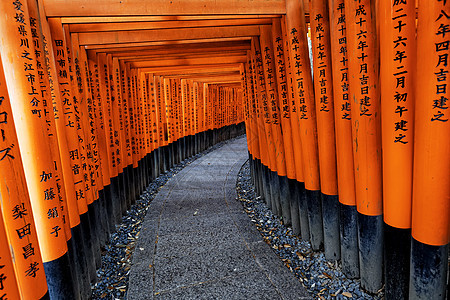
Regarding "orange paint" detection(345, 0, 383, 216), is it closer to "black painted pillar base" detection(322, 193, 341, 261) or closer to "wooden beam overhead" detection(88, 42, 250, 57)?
"black painted pillar base" detection(322, 193, 341, 261)

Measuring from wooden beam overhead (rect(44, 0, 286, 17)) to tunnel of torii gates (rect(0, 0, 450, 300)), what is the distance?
1 centimetres

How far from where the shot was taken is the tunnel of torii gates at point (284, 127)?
2227 mm

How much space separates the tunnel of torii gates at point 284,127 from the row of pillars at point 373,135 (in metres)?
0.01

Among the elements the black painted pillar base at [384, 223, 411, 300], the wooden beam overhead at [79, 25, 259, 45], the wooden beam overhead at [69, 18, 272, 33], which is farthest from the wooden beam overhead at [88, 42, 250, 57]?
the black painted pillar base at [384, 223, 411, 300]

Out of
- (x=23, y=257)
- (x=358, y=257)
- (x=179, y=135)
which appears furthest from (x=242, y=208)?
(x=179, y=135)

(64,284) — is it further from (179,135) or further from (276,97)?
(179,135)

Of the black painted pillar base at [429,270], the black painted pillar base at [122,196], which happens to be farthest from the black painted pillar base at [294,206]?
the black painted pillar base at [122,196]

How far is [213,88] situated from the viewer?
17.3 metres

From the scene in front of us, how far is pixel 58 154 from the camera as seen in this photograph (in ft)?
10.7

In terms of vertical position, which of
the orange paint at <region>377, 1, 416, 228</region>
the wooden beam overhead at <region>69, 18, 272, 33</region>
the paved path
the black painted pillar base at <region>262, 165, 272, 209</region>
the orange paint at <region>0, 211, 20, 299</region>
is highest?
the wooden beam overhead at <region>69, 18, 272, 33</region>

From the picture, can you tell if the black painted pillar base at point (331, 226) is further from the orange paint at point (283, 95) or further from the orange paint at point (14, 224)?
the orange paint at point (14, 224)

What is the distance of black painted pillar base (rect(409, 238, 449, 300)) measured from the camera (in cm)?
240

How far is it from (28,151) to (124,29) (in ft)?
9.31

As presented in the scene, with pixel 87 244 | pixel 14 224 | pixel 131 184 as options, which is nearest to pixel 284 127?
pixel 87 244
